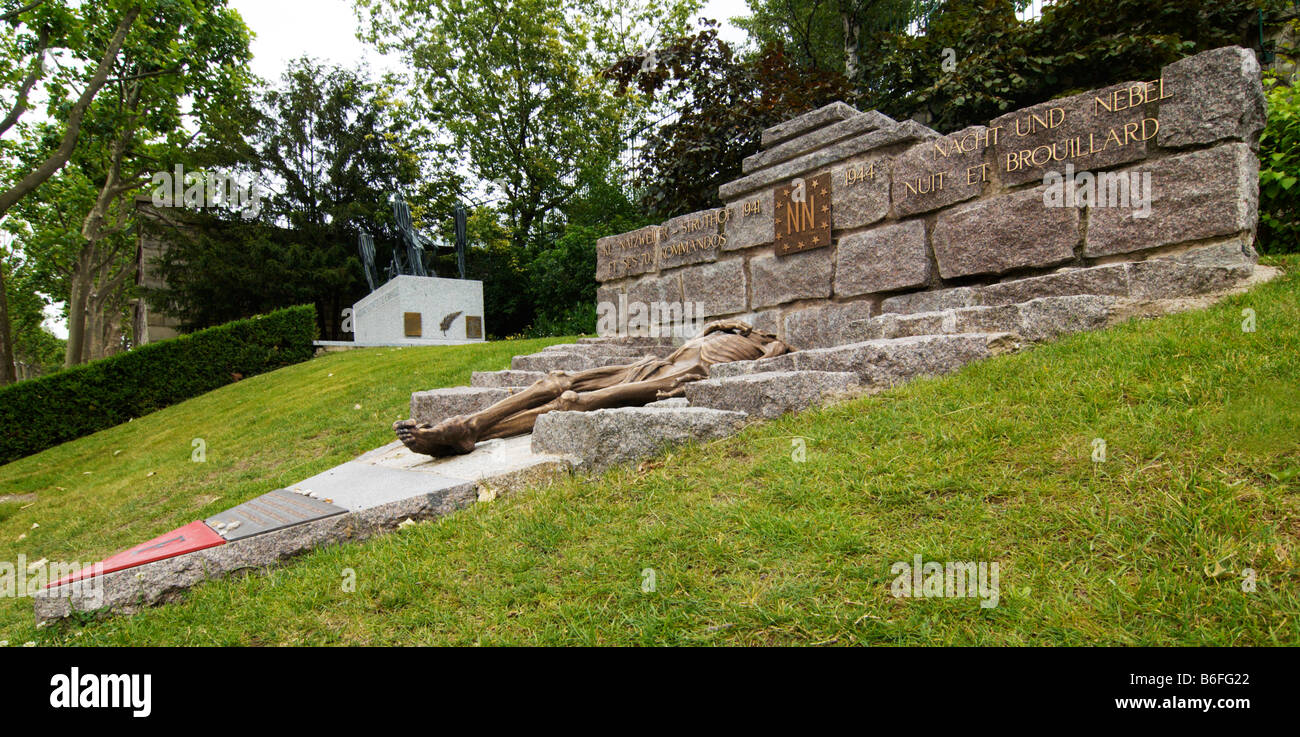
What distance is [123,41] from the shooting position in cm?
1239

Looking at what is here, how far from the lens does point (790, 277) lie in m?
6.52

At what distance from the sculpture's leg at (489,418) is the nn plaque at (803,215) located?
2439 mm

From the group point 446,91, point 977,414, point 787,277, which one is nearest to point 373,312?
point 446,91

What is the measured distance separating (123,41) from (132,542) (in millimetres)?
12252

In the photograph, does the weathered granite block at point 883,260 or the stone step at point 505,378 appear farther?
the stone step at point 505,378

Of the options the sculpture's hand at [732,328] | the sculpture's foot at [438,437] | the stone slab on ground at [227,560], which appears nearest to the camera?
the stone slab on ground at [227,560]

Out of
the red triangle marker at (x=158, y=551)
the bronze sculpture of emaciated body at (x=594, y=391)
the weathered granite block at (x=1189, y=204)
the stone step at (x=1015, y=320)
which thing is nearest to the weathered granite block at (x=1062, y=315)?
the stone step at (x=1015, y=320)

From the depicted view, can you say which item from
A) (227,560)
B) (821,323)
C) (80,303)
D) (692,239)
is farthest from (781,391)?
(80,303)

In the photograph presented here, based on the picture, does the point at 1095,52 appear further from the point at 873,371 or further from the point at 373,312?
the point at 373,312

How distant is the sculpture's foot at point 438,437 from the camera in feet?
12.9

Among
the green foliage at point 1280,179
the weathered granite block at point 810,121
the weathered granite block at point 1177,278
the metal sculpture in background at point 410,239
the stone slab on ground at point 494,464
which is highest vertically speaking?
the metal sculpture in background at point 410,239

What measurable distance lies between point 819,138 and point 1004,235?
222cm

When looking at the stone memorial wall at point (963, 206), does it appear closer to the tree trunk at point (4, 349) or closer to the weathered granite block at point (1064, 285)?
the weathered granite block at point (1064, 285)

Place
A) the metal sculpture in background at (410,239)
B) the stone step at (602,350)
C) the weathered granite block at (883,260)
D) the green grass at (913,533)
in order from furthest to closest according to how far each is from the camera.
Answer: the metal sculpture in background at (410,239) < the stone step at (602,350) < the weathered granite block at (883,260) < the green grass at (913,533)
